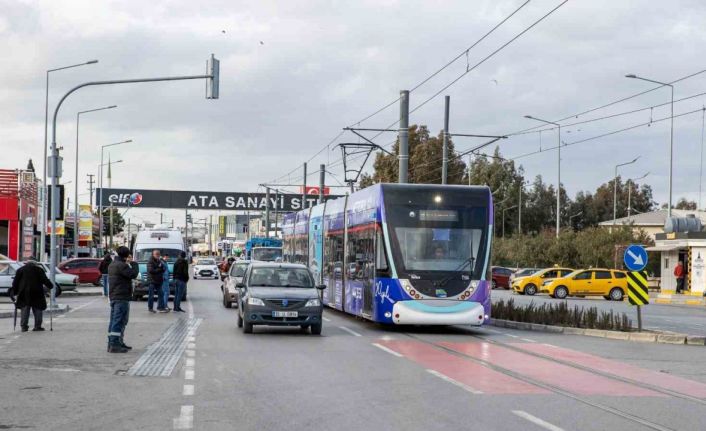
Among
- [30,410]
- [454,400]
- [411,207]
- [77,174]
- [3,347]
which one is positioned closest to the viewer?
[30,410]

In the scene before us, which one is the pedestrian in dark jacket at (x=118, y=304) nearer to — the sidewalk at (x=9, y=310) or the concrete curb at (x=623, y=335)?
the sidewalk at (x=9, y=310)

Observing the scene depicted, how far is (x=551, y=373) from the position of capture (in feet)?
49.0

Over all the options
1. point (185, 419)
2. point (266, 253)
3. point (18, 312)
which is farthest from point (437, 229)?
point (266, 253)

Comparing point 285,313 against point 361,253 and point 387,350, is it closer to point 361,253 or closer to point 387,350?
point 387,350

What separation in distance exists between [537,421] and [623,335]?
13073 millimetres

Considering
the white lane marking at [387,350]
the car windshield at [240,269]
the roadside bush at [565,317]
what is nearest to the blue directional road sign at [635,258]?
the roadside bush at [565,317]

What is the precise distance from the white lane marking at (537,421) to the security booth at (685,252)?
42776mm

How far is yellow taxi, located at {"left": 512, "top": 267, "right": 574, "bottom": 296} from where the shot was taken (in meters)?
54.8

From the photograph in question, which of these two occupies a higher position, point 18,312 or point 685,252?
point 685,252

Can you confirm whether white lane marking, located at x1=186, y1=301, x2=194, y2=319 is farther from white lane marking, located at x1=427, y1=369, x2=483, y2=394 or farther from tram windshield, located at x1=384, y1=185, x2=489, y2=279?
white lane marking, located at x1=427, y1=369, x2=483, y2=394

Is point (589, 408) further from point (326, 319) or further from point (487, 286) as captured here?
point (326, 319)

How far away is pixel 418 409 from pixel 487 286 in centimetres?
1179

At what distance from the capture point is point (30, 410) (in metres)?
10.8

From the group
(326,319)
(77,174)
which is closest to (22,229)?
(77,174)
